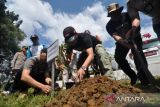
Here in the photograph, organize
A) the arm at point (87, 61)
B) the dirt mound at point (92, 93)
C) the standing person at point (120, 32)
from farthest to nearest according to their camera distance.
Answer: the standing person at point (120, 32) → the arm at point (87, 61) → the dirt mound at point (92, 93)

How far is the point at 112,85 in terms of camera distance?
529 centimetres

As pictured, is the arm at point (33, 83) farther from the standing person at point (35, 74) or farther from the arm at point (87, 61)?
the arm at point (87, 61)

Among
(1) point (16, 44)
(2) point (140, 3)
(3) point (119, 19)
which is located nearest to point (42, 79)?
(3) point (119, 19)

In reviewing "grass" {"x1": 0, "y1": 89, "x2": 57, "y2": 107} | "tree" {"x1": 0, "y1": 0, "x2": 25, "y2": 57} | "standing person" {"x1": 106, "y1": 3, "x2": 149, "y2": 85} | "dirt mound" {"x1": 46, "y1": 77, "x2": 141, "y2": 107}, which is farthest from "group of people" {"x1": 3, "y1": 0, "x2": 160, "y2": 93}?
"tree" {"x1": 0, "y1": 0, "x2": 25, "y2": 57}

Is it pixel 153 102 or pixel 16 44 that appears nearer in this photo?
pixel 153 102

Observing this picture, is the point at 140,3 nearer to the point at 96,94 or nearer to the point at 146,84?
the point at 146,84

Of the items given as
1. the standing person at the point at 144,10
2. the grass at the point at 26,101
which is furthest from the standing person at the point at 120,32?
the grass at the point at 26,101

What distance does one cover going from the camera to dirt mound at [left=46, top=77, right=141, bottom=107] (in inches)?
190

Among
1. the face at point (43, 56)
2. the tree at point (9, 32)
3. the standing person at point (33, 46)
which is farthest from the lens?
the tree at point (9, 32)

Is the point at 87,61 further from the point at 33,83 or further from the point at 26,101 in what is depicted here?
the point at 26,101

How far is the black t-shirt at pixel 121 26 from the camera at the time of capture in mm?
7242

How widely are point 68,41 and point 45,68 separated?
3.32 ft

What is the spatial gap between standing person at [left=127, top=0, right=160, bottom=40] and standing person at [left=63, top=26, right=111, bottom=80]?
875mm

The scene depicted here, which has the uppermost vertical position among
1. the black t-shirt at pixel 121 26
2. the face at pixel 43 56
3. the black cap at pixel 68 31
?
the black t-shirt at pixel 121 26
